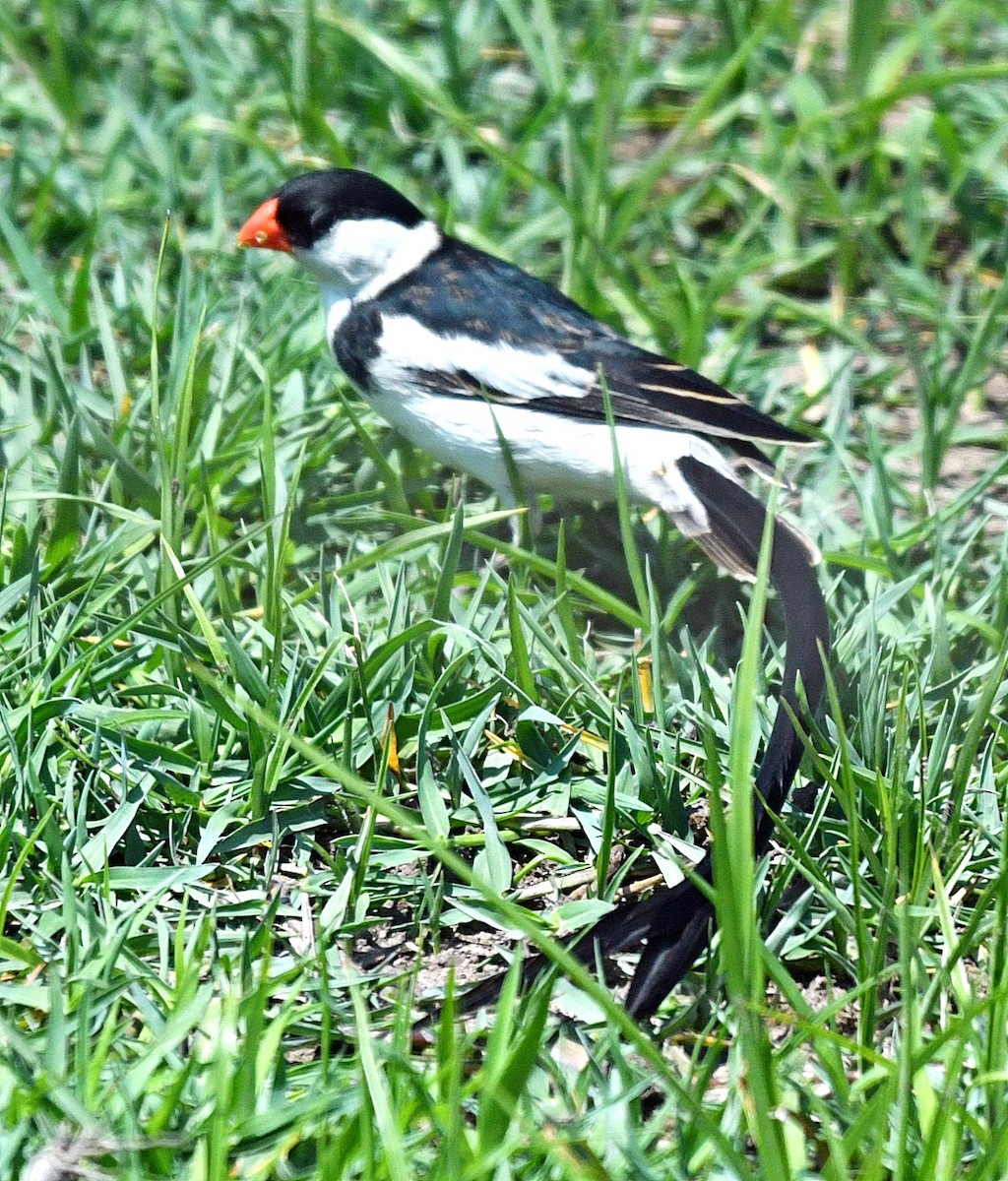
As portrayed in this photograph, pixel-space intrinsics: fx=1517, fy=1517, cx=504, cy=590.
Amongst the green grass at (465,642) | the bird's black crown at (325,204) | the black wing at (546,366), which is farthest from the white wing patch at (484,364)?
the bird's black crown at (325,204)

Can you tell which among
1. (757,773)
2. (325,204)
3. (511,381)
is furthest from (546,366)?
(757,773)

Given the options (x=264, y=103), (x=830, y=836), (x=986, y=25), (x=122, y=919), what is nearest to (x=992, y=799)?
(x=830, y=836)

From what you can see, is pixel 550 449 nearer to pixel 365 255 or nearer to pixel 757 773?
pixel 365 255

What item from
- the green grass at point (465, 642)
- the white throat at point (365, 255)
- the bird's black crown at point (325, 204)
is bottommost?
the green grass at point (465, 642)

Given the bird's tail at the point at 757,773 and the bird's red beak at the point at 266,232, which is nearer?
the bird's tail at the point at 757,773

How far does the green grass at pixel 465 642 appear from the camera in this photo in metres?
1.81

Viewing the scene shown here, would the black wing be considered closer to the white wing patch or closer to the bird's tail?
the white wing patch

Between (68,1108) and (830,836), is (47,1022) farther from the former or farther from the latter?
(830,836)

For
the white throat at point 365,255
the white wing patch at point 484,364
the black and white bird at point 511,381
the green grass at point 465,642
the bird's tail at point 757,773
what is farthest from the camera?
the white throat at point 365,255

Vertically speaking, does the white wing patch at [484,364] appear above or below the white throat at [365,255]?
below

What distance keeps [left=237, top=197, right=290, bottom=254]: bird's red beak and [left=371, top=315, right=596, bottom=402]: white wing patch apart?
0.42 m

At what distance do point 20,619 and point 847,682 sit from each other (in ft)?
4.63

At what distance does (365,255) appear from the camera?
3363 millimetres

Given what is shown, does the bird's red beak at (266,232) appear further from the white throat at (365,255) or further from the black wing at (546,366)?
the black wing at (546,366)
